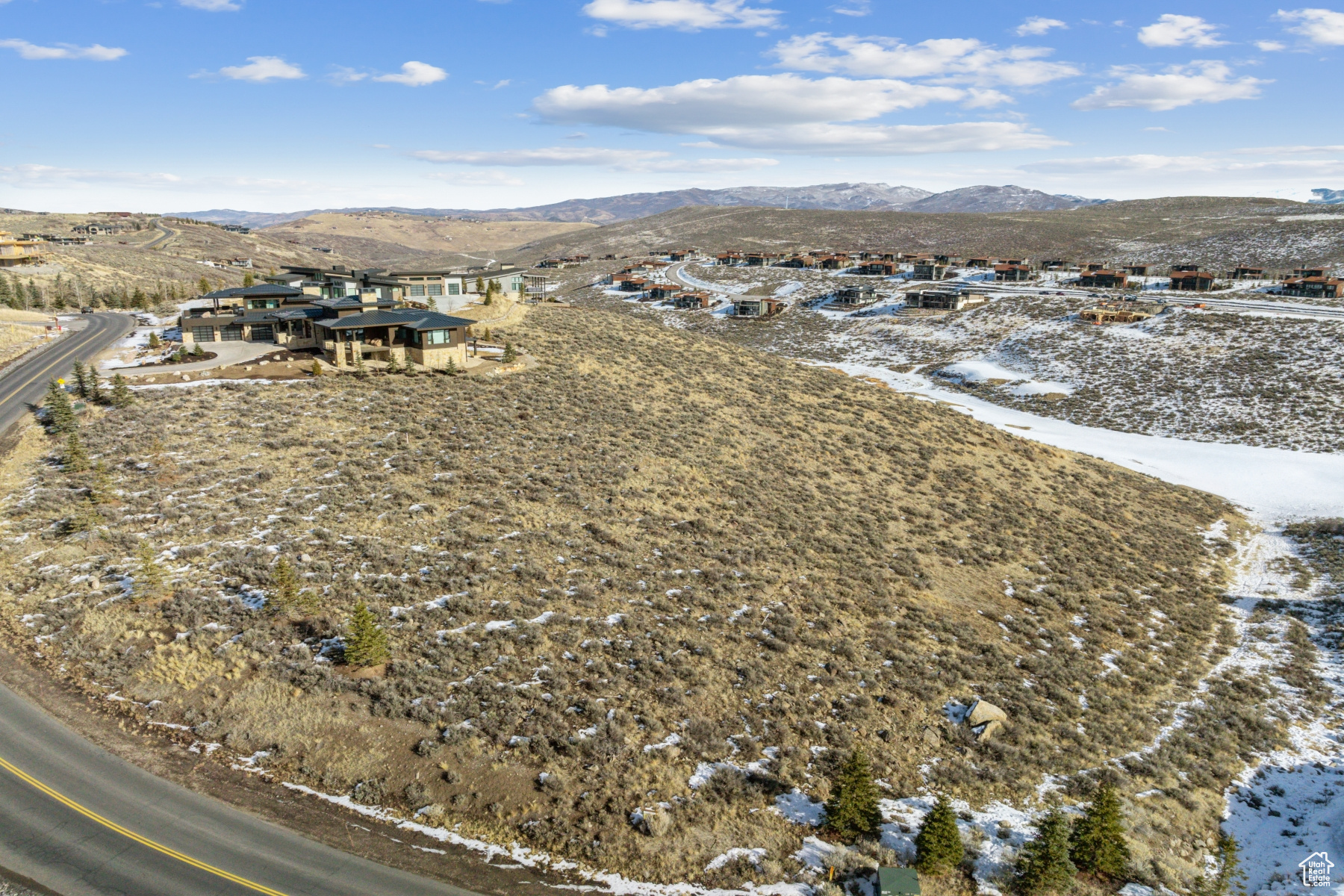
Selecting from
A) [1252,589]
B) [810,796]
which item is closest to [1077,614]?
[1252,589]

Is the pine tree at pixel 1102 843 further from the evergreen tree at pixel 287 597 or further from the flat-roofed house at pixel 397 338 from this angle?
the flat-roofed house at pixel 397 338

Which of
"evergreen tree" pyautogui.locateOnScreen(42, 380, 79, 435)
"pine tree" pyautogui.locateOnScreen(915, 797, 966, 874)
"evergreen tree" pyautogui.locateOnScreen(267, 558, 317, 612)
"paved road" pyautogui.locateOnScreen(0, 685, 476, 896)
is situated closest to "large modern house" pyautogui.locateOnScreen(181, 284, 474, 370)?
"evergreen tree" pyautogui.locateOnScreen(42, 380, 79, 435)

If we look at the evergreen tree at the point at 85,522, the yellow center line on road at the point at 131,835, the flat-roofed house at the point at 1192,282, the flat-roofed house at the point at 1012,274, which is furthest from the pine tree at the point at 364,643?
the flat-roofed house at the point at 1192,282

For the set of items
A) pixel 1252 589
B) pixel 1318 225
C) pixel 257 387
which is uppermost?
pixel 1318 225

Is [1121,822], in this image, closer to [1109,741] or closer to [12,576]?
[1109,741]

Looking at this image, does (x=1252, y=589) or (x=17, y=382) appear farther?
(x=17, y=382)
